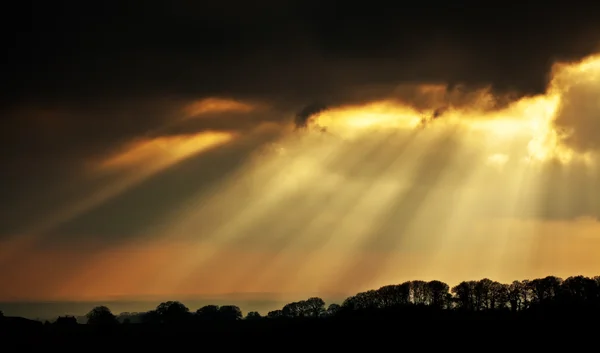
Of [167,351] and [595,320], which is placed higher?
[595,320]

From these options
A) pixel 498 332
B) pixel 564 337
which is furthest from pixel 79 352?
pixel 564 337

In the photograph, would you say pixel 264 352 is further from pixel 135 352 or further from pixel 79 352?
pixel 79 352

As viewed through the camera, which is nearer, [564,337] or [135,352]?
[564,337]

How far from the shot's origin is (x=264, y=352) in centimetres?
19675

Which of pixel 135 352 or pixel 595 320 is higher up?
pixel 595 320

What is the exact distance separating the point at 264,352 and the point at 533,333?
67801 millimetres

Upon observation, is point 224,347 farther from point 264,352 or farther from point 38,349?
point 38,349

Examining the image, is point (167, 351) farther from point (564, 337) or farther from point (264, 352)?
point (564, 337)

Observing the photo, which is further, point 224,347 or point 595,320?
point 224,347

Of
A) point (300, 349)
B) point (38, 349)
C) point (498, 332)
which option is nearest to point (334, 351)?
point (300, 349)

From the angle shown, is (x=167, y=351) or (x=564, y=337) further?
(x=167, y=351)

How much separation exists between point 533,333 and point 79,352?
115m

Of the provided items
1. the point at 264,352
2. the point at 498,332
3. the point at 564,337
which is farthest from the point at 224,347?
the point at 564,337

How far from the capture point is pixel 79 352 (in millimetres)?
194750
